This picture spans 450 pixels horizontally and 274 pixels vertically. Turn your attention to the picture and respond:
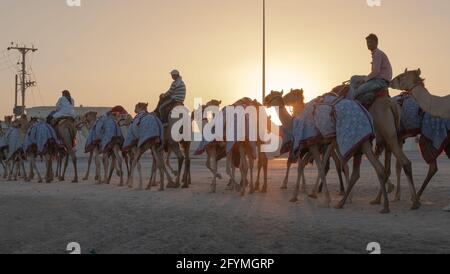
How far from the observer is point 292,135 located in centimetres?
1225

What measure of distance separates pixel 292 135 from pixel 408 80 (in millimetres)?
2643

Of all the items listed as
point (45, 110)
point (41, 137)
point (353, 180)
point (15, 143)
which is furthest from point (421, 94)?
point (45, 110)

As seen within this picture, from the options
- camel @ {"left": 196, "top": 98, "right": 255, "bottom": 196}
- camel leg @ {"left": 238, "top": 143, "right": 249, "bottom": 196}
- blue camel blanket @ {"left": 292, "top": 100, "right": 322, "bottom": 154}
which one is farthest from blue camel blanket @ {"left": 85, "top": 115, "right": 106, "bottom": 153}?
blue camel blanket @ {"left": 292, "top": 100, "right": 322, "bottom": 154}

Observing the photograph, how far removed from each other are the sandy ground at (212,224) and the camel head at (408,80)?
240cm

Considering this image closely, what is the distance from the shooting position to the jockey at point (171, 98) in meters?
15.8

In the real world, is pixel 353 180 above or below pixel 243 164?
below

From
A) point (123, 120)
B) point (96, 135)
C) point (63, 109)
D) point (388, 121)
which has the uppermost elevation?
point (63, 109)

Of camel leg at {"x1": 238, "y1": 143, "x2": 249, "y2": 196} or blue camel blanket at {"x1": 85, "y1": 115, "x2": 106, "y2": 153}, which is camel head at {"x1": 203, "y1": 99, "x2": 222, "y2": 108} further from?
blue camel blanket at {"x1": 85, "y1": 115, "x2": 106, "y2": 153}

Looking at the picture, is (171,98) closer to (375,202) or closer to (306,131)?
(306,131)

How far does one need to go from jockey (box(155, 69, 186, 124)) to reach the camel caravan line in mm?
166

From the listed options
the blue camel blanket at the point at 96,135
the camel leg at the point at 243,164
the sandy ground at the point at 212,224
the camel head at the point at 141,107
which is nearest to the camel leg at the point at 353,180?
the sandy ground at the point at 212,224

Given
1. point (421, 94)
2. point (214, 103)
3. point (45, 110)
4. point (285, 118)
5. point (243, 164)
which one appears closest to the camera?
point (421, 94)
